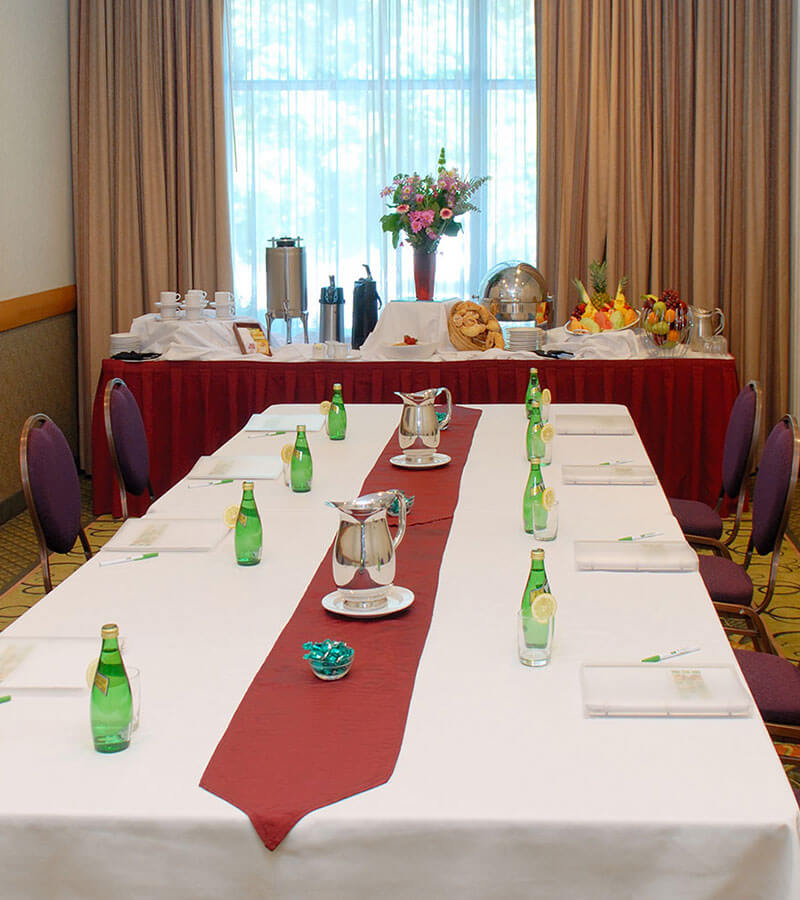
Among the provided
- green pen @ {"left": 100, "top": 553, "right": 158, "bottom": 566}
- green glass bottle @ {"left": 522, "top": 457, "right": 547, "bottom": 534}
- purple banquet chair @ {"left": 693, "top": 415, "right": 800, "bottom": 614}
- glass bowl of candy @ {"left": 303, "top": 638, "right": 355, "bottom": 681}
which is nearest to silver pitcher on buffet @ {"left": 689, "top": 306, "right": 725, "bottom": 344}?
purple banquet chair @ {"left": 693, "top": 415, "right": 800, "bottom": 614}

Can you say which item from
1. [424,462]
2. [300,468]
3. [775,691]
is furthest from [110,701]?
[424,462]

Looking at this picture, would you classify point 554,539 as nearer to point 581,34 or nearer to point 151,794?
point 151,794

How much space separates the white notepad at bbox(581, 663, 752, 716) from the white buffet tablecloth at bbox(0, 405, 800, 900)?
2 centimetres

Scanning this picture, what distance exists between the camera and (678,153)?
21.2 feet

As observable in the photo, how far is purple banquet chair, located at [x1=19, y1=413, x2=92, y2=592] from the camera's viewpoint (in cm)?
296

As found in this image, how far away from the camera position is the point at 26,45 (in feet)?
19.3

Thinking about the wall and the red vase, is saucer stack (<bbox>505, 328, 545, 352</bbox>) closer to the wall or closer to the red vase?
the red vase

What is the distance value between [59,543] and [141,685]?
4.60 feet

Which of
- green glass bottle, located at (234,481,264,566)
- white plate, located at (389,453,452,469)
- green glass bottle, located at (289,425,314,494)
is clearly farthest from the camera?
white plate, located at (389,453,452,469)

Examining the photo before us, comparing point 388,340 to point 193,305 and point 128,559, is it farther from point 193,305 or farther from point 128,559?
point 128,559

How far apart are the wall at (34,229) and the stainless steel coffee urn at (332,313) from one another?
1.51 m

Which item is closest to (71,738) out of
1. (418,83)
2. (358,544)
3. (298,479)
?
(358,544)

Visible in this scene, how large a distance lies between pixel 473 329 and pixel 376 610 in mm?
3676

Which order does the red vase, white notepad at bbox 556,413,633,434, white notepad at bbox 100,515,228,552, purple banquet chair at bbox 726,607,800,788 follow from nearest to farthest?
purple banquet chair at bbox 726,607,800,788
white notepad at bbox 100,515,228,552
white notepad at bbox 556,413,633,434
the red vase
